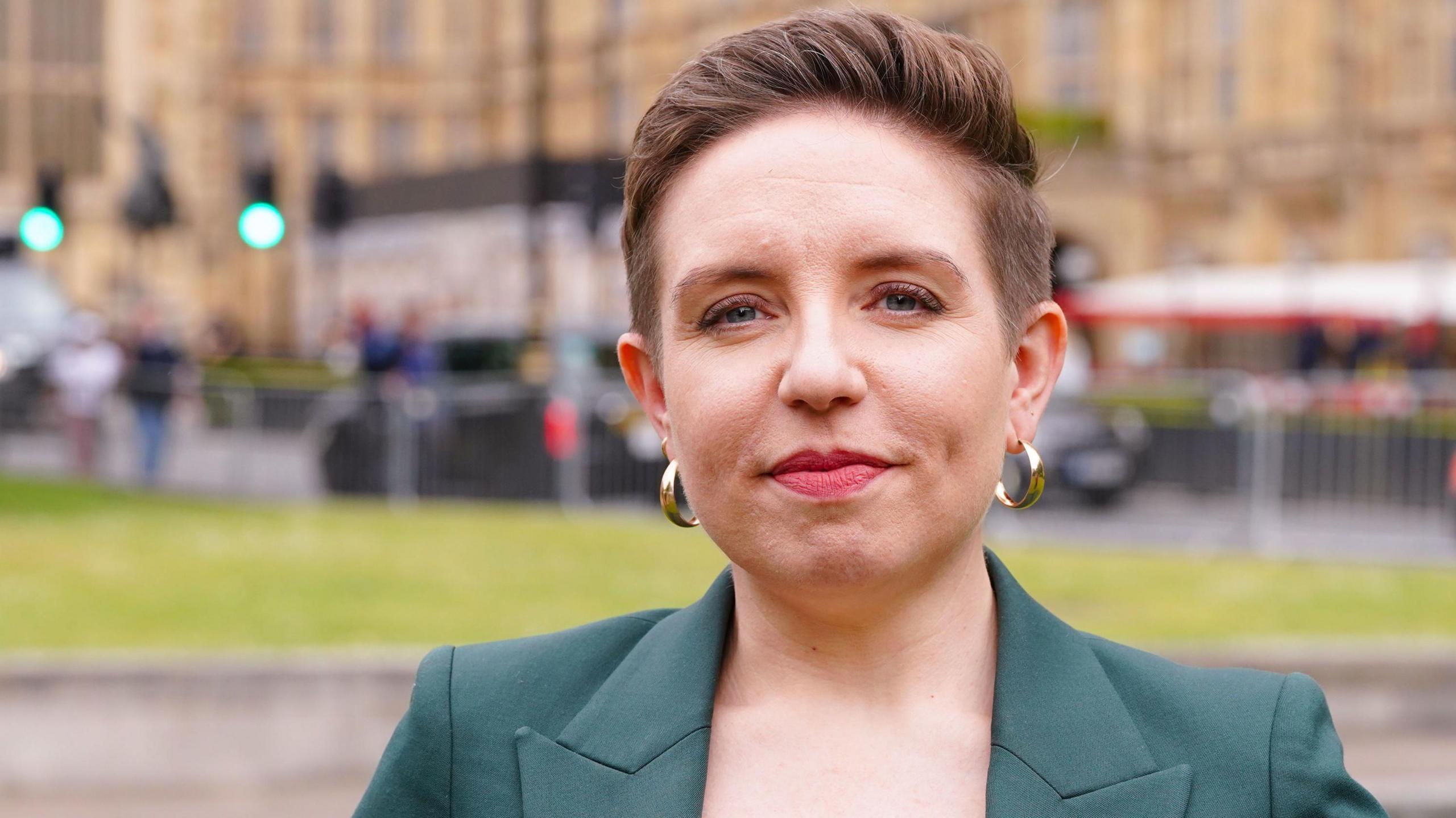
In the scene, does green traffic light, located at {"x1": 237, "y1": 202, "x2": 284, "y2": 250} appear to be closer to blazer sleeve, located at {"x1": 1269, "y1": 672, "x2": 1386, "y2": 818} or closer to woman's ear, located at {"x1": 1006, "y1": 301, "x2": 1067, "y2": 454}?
woman's ear, located at {"x1": 1006, "y1": 301, "x2": 1067, "y2": 454}

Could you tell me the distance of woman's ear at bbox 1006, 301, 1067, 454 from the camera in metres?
2.07

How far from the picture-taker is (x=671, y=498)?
2.17 meters

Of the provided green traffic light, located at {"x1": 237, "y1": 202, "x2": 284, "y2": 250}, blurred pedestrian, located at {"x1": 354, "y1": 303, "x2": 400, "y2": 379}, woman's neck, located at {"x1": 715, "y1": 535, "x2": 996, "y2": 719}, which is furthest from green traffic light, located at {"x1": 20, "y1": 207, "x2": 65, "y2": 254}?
woman's neck, located at {"x1": 715, "y1": 535, "x2": 996, "y2": 719}

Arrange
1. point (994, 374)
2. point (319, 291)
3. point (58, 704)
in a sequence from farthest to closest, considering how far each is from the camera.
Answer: point (319, 291) → point (58, 704) → point (994, 374)

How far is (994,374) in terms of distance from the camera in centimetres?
196

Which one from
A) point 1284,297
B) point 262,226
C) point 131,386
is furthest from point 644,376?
point 1284,297

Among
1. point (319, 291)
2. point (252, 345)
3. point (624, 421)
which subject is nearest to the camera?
point (624, 421)

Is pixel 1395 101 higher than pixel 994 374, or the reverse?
pixel 994 374

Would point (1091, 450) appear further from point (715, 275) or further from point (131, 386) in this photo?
point (715, 275)

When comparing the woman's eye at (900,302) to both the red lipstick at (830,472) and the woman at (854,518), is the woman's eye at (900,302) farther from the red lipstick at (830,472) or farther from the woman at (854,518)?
the red lipstick at (830,472)

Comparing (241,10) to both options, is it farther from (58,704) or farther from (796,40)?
(796,40)

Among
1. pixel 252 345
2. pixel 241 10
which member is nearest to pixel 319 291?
pixel 252 345

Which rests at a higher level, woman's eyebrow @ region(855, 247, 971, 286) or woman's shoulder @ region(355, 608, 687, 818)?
woman's eyebrow @ region(855, 247, 971, 286)

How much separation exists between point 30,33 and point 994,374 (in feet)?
263
